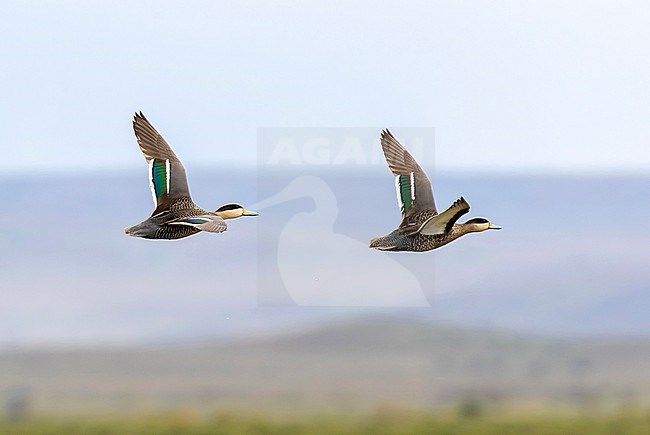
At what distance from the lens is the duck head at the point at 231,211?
21.2 feet

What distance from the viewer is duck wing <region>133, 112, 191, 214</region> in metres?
6.29

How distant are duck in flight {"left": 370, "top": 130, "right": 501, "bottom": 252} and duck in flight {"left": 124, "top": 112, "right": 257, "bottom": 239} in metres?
0.90

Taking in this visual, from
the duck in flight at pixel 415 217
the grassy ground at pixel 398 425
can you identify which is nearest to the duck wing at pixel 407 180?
the duck in flight at pixel 415 217

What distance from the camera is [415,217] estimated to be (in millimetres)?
6422

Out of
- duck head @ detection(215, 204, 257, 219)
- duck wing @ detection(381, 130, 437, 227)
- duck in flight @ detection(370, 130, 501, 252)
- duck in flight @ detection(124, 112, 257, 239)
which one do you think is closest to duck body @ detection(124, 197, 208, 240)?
duck in flight @ detection(124, 112, 257, 239)

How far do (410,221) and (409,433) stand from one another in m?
10.5

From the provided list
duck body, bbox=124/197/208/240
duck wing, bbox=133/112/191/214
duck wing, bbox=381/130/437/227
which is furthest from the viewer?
duck wing, bbox=381/130/437/227

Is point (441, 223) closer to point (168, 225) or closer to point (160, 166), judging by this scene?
point (168, 225)

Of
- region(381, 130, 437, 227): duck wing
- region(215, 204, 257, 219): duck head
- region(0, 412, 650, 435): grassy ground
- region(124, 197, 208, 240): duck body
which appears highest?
region(381, 130, 437, 227): duck wing

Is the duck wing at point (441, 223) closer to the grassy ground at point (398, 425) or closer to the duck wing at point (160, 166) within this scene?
the duck wing at point (160, 166)

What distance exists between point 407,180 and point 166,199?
149 centimetres

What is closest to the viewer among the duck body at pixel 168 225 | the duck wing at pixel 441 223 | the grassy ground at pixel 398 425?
the duck wing at pixel 441 223

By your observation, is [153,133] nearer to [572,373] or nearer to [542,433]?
[542,433]

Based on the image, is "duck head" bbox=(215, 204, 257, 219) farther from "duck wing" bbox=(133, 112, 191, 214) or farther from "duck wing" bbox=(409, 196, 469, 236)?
"duck wing" bbox=(409, 196, 469, 236)
